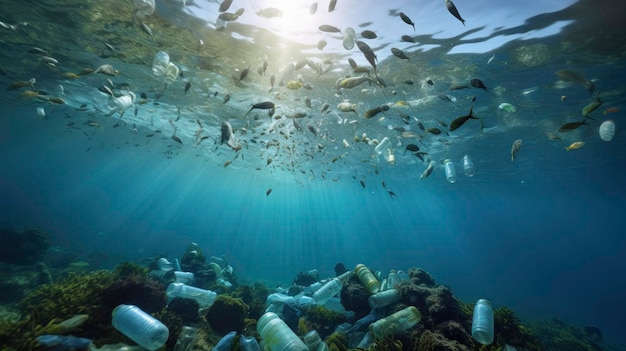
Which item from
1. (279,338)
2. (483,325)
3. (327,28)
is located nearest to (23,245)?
(279,338)

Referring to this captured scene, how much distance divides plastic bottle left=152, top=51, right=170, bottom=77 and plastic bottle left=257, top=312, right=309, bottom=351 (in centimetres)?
1520

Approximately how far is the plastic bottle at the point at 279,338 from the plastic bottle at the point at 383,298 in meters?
2.38

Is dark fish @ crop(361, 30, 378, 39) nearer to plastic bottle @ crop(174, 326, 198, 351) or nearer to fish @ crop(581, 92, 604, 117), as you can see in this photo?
fish @ crop(581, 92, 604, 117)

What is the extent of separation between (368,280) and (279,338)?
3.24 metres

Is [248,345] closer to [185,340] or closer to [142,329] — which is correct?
[185,340]

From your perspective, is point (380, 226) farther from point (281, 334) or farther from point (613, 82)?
point (281, 334)

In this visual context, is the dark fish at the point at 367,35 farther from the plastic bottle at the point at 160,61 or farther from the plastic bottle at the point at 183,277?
the plastic bottle at the point at 160,61

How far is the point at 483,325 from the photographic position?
15.1 ft

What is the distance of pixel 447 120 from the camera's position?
1947 centimetres

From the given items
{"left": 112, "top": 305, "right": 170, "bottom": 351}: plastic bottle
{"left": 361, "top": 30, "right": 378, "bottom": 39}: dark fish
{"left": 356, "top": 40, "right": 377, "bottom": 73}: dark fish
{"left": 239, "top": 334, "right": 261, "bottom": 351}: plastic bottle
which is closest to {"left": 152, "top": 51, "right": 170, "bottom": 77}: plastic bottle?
{"left": 361, "top": 30, "right": 378, "bottom": 39}: dark fish

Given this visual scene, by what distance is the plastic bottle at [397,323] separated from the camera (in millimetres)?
5051

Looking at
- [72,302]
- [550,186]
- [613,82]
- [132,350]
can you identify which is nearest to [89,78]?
[72,302]

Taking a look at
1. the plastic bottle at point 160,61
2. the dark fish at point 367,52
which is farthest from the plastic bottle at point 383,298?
the plastic bottle at point 160,61

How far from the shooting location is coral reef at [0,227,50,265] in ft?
46.8
